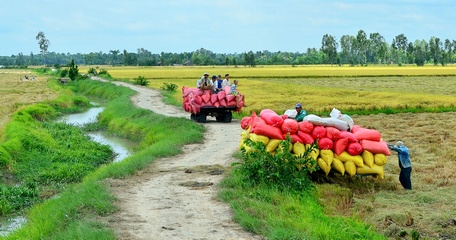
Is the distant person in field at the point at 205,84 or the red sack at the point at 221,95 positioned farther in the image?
the red sack at the point at 221,95

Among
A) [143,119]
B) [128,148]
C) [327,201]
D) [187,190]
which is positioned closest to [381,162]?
[327,201]

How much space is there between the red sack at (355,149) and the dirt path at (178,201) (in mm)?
2591

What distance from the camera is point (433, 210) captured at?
31.6 feet

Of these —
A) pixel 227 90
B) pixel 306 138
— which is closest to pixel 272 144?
pixel 306 138

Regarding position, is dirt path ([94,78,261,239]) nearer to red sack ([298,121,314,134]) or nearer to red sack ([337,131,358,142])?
red sack ([298,121,314,134])

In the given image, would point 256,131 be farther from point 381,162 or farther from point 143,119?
point 143,119

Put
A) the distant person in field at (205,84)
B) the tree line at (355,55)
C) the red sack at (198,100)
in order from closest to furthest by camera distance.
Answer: the distant person in field at (205,84) < the red sack at (198,100) < the tree line at (355,55)

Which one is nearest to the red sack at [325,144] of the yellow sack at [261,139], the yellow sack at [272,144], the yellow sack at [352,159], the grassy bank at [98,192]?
the yellow sack at [352,159]

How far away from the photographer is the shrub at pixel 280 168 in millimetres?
10337

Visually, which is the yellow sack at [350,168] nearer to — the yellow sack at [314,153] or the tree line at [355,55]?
the yellow sack at [314,153]

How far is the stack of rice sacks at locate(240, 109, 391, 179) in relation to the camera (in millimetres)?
11281

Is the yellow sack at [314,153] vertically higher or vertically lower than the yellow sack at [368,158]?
higher

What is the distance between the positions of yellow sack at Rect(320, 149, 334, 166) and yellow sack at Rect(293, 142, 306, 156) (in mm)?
373

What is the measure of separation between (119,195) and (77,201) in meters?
0.79
